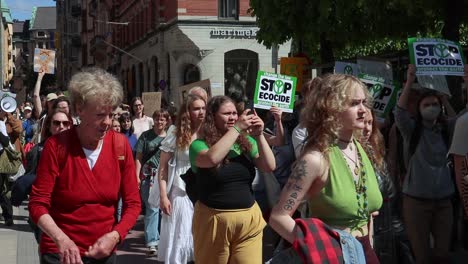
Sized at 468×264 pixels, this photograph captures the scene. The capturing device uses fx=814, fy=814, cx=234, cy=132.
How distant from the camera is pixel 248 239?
18.4 ft

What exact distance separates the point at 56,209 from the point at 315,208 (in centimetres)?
134

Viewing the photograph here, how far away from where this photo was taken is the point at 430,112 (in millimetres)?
6738

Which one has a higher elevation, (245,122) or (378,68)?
(378,68)

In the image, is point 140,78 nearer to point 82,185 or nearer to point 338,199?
point 82,185

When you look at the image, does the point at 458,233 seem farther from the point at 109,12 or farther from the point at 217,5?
the point at 109,12

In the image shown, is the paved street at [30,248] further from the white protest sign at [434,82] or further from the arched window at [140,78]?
the arched window at [140,78]

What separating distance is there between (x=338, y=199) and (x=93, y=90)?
1.34 meters

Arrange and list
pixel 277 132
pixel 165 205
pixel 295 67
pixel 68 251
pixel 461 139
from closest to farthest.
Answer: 1. pixel 68 251
2. pixel 461 139
3. pixel 277 132
4. pixel 165 205
5. pixel 295 67

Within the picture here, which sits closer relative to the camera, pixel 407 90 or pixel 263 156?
pixel 263 156

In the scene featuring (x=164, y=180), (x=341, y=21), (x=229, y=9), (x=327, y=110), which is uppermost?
(x=229, y=9)

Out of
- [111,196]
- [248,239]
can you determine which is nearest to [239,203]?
[248,239]

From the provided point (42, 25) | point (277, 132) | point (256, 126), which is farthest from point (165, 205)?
point (42, 25)

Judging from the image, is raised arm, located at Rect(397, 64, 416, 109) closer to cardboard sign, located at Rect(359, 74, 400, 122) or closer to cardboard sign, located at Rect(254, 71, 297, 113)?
cardboard sign, located at Rect(254, 71, 297, 113)

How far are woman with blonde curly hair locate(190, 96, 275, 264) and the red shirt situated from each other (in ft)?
4.23
